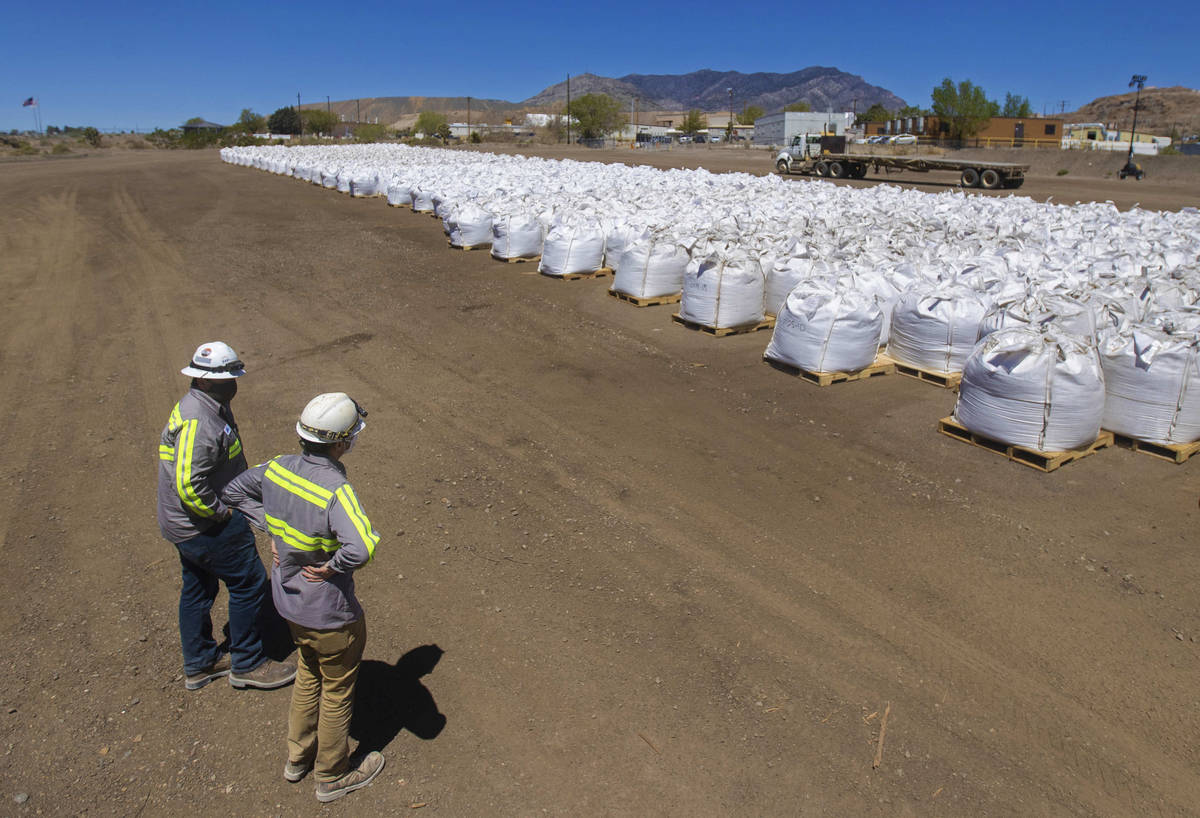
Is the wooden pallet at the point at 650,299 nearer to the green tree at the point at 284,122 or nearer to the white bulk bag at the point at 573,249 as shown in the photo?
the white bulk bag at the point at 573,249

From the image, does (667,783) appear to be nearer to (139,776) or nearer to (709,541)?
(709,541)

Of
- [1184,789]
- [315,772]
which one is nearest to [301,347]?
[315,772]

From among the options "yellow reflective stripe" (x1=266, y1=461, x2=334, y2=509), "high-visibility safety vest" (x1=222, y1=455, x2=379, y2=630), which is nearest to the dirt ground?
"high-visibility safety vest" (x1=222, y1=455, x2=379, y2=630)

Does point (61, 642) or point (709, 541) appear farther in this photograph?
point (709, 541)

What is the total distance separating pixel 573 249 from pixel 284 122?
10859 cm

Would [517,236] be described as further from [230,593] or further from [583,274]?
[230,593]

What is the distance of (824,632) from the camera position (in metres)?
4.13

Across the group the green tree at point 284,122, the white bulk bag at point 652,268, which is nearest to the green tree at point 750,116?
the green tree at point 284,122

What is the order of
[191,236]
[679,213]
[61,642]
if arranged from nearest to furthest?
[61,642]
[679,213]
[191,236]

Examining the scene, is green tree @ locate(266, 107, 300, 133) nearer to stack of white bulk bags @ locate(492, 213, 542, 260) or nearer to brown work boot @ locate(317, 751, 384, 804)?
stack of white bulk bags @ locate(492, 213, 542, 260)

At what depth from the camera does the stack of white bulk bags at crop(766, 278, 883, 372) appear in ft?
25.8

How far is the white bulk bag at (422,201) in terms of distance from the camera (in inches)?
794

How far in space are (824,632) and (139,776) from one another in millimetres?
3428

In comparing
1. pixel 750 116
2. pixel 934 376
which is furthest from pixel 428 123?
pixel 934 376
